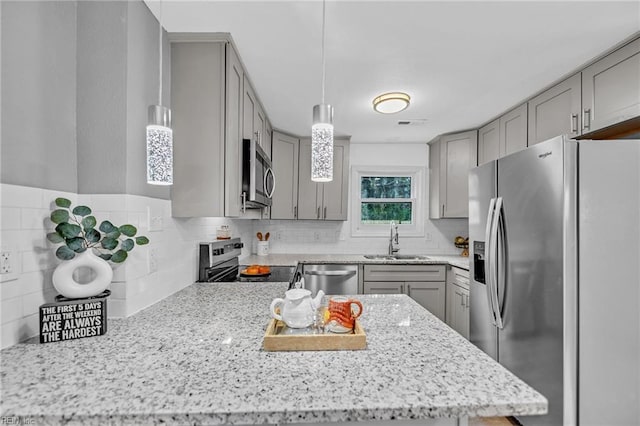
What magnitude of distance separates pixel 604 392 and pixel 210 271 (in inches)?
88.5

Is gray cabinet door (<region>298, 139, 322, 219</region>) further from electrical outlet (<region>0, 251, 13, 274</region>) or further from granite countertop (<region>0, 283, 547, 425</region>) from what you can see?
electrical outlet (<region>0, 251, 13, 274</region>)

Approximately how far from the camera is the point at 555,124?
2240 millimetres

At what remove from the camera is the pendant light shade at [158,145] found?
1.15m

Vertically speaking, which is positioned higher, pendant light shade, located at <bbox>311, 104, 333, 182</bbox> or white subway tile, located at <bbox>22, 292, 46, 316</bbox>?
pendant light shade, located at <bbox>311, 104, 333, 182</bbox>

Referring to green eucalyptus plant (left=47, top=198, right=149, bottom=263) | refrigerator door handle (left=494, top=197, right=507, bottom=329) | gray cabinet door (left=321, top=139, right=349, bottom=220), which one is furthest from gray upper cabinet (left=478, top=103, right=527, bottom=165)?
green eucalyptus plant (left=47, top=198, right=149, bottom=263)

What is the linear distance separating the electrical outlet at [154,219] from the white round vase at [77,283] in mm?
355

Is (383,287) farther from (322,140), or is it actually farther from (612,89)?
(322,140)

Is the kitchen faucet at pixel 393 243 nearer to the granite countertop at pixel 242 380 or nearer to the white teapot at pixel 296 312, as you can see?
the granite countertop at pixel 242 380

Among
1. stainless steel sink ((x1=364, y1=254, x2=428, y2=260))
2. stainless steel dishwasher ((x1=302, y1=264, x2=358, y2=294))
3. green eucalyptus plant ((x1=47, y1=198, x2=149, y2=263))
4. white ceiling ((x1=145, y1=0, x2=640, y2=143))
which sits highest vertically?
white ceiling ((x1=145, y1=0, x2=640, y2=143))

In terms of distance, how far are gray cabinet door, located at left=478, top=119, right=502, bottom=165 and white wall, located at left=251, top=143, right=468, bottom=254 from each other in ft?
2.66

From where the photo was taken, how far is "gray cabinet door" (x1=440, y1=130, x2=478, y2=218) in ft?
11.2

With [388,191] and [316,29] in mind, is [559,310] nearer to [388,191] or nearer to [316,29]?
[316,29]

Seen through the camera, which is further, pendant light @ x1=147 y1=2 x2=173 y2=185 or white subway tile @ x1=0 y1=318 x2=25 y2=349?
pendant light @ x1=147 y1=2 x2=173 y2=185

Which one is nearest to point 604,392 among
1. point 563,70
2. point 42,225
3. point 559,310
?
point 559,310
